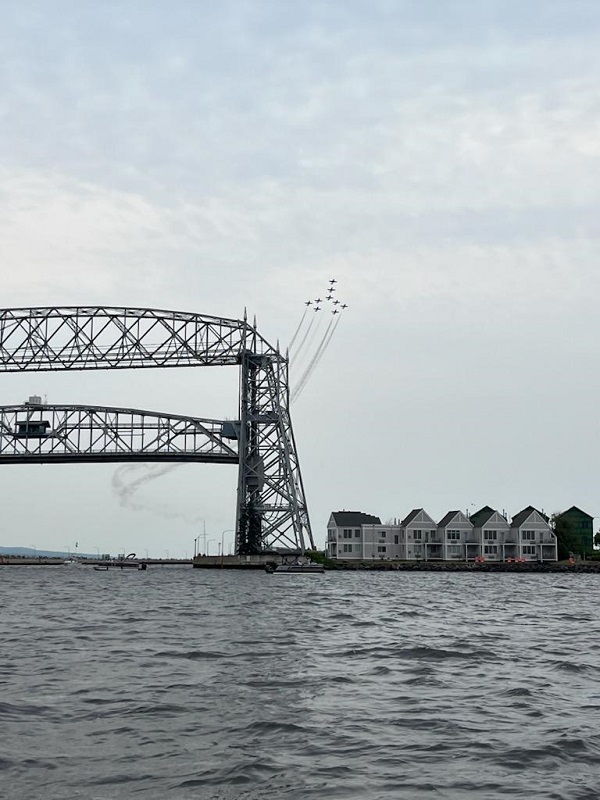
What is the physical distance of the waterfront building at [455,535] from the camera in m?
118

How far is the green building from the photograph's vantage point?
433 ft

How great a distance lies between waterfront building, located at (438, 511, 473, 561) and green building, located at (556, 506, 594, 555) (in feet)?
63.4

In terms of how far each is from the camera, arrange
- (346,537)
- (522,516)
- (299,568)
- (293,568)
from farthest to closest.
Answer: (522,516) → (346,537) → (299,568) → (293,568)

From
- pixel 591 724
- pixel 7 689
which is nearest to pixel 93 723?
pixel 7 689

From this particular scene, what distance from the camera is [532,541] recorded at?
4688 inches

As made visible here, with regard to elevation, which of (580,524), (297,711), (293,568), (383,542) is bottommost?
(297,711)

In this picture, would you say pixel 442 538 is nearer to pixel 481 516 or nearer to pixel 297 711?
pixel 481 516

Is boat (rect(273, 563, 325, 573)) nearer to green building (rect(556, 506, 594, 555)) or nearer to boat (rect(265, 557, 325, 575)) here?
boat (rect(265, 557, 325, 575))

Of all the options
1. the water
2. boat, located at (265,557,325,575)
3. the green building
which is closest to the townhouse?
the green building

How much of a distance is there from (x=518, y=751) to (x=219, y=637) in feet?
45.7

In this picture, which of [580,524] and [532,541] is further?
[580,524]

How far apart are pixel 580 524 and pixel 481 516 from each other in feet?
86.0

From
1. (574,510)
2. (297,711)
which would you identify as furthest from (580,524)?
(297,711)

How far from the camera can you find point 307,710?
14570 millimetres
